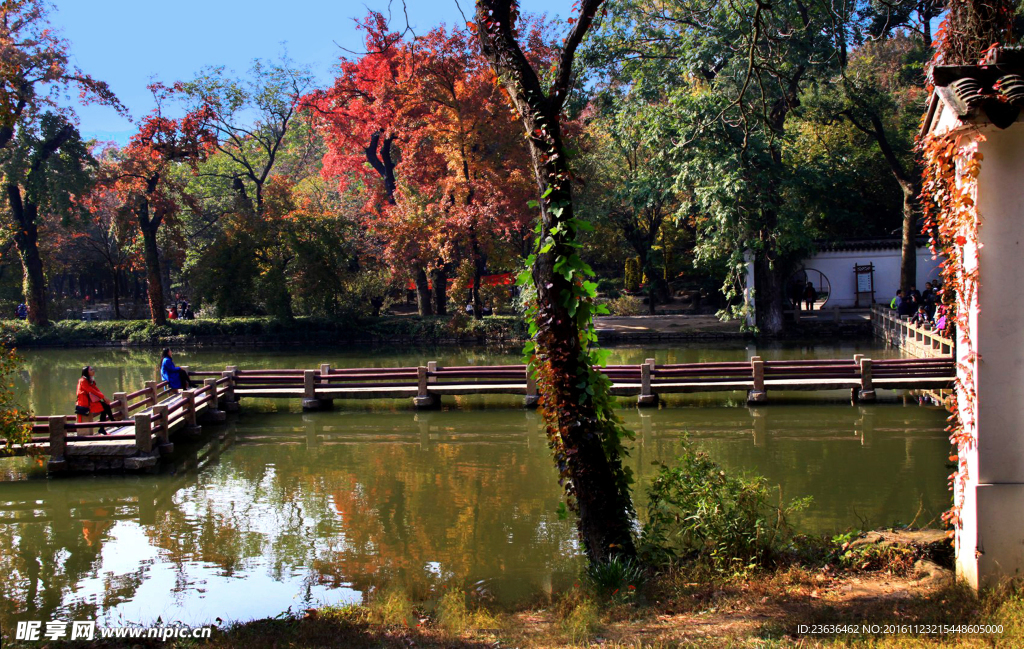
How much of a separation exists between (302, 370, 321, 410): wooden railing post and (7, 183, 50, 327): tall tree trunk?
82.0 feet

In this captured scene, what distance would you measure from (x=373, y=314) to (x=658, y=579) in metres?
32.0

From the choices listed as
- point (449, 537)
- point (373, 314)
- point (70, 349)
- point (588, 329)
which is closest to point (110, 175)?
point (70, 349)

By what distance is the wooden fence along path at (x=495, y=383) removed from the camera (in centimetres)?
1711

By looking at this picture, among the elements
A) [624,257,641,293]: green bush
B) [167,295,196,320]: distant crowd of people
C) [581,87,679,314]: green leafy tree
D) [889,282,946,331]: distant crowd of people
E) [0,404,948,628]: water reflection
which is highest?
[581,87,679,314]: green leafy tree

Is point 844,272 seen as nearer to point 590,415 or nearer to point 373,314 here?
point 373,314

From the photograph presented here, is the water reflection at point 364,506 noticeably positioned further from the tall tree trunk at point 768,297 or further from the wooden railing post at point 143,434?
the tall tree trunk at point 768,297

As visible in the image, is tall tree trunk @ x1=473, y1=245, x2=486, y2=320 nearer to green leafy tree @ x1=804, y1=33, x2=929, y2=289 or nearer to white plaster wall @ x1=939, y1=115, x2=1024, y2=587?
green leafy tree @ x1=804, y1=33, x2=929, y2=289

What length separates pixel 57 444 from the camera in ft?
44.8

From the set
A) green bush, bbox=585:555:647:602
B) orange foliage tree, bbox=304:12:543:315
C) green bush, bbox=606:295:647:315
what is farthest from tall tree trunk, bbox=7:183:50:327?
green bush, bbox=585:555:647:602

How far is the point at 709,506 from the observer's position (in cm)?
741

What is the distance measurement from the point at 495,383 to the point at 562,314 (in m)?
12.0

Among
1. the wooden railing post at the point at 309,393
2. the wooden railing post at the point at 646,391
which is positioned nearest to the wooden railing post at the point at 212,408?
the wooden railing post at the point at 309,393

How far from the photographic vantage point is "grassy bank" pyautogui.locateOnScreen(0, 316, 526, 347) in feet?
114

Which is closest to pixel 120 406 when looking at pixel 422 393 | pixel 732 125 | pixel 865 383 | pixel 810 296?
pixel 422 393
